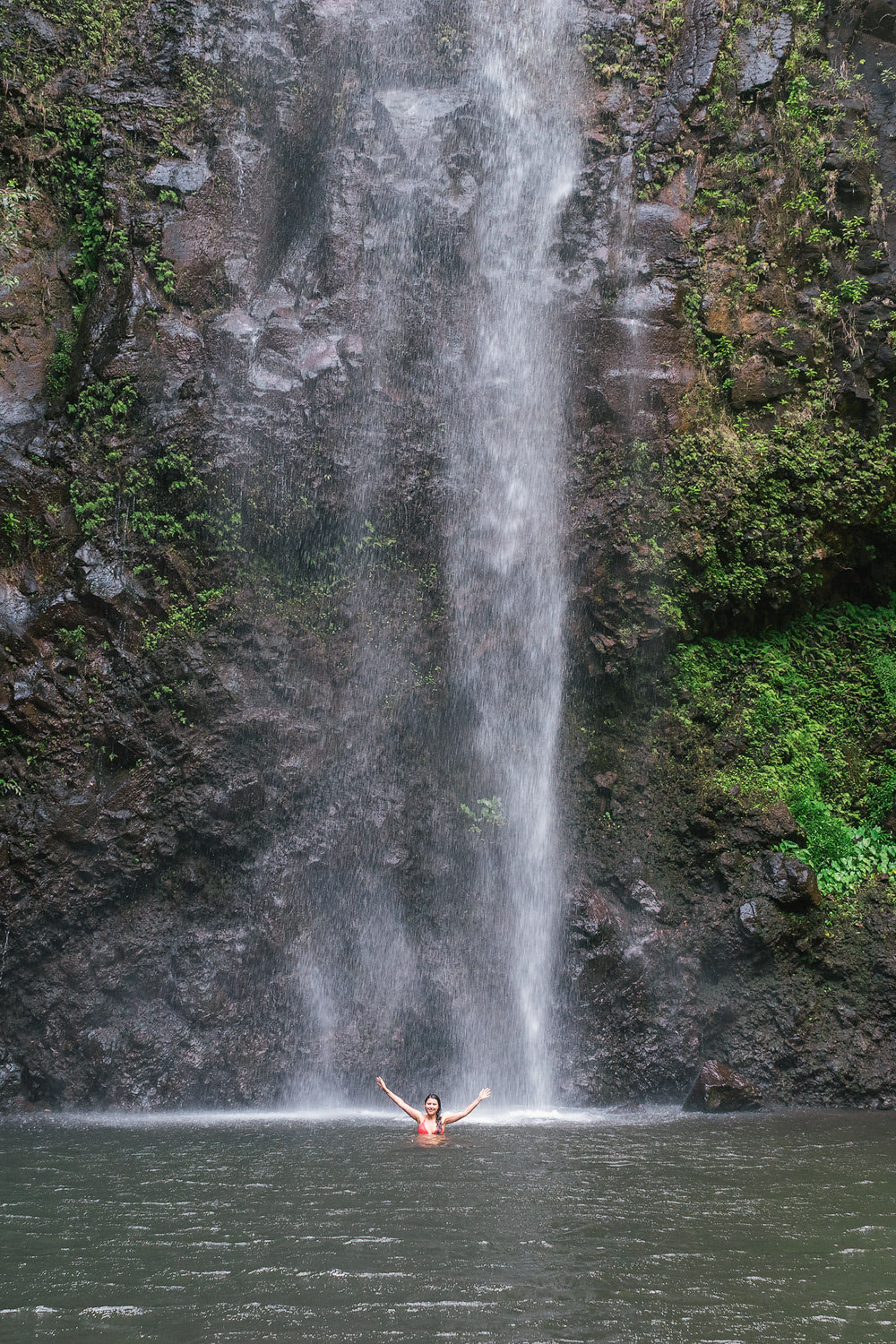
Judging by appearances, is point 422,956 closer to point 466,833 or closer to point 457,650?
point 466,833

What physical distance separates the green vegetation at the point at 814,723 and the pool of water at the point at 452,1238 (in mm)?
3762

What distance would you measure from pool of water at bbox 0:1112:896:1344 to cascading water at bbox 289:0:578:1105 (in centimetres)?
270

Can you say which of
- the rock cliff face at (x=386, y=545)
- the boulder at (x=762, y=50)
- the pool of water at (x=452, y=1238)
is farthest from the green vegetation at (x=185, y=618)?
the boulder at (x=762, y=50)

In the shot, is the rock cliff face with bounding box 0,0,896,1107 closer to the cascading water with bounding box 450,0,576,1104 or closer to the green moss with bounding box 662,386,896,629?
the green moss with bounding box 662,386,896,629

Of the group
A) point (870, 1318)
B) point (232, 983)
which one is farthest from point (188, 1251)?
point (232, 983)

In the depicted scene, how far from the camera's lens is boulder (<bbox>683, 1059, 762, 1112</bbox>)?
9711 millimetres

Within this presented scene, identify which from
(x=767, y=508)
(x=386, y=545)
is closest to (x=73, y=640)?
(x=386, y=545)

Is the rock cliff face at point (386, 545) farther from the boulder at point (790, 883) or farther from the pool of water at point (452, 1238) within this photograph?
the pool of water at point (452, 1238)

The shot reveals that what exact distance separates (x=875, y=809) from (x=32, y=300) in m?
11.8

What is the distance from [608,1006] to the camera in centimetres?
1070

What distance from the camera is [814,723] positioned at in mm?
11906

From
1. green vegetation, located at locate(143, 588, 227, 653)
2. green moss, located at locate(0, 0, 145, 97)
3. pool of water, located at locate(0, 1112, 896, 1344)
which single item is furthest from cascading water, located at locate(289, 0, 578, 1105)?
green moss, located at locate(0, 0, 145, 97)

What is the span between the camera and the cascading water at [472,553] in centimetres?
1108

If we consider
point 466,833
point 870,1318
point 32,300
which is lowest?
point 870,1318
